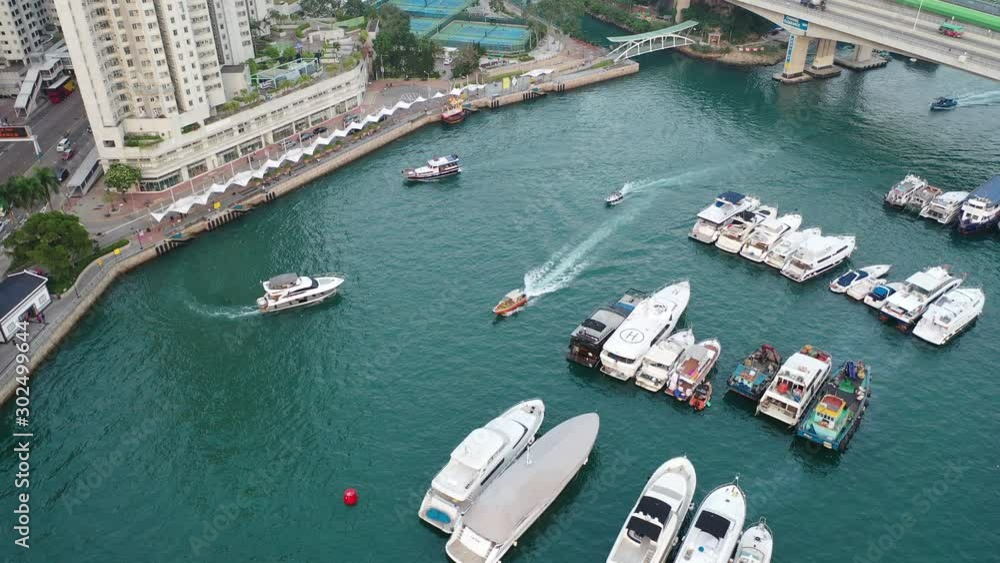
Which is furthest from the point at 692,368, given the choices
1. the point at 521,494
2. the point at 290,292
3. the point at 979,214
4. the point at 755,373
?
the point at 979,214

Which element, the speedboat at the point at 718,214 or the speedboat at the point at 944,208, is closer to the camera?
the speedboat at the point at 718,214

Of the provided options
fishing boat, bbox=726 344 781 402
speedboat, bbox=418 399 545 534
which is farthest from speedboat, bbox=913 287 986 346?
speedboat, bbox=418 399 545 534

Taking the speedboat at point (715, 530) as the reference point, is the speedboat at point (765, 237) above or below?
above

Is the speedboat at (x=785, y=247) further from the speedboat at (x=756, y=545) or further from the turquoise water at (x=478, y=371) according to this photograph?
the speedboat at (x=756, y=545)

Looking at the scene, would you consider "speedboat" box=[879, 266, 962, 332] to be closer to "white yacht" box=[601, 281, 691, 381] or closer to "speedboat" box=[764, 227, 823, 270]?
"speedboat" box=[764, 227, 823, 270]

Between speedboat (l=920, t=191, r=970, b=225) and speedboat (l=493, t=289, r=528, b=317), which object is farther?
speedboat (l=920, t=191, r=970, b=225)

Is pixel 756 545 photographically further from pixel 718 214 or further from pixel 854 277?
pixel 718 214

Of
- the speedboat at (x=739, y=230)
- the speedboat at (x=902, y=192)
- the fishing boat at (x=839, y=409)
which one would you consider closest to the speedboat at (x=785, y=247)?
the speedboat at (x=739, y=230)
